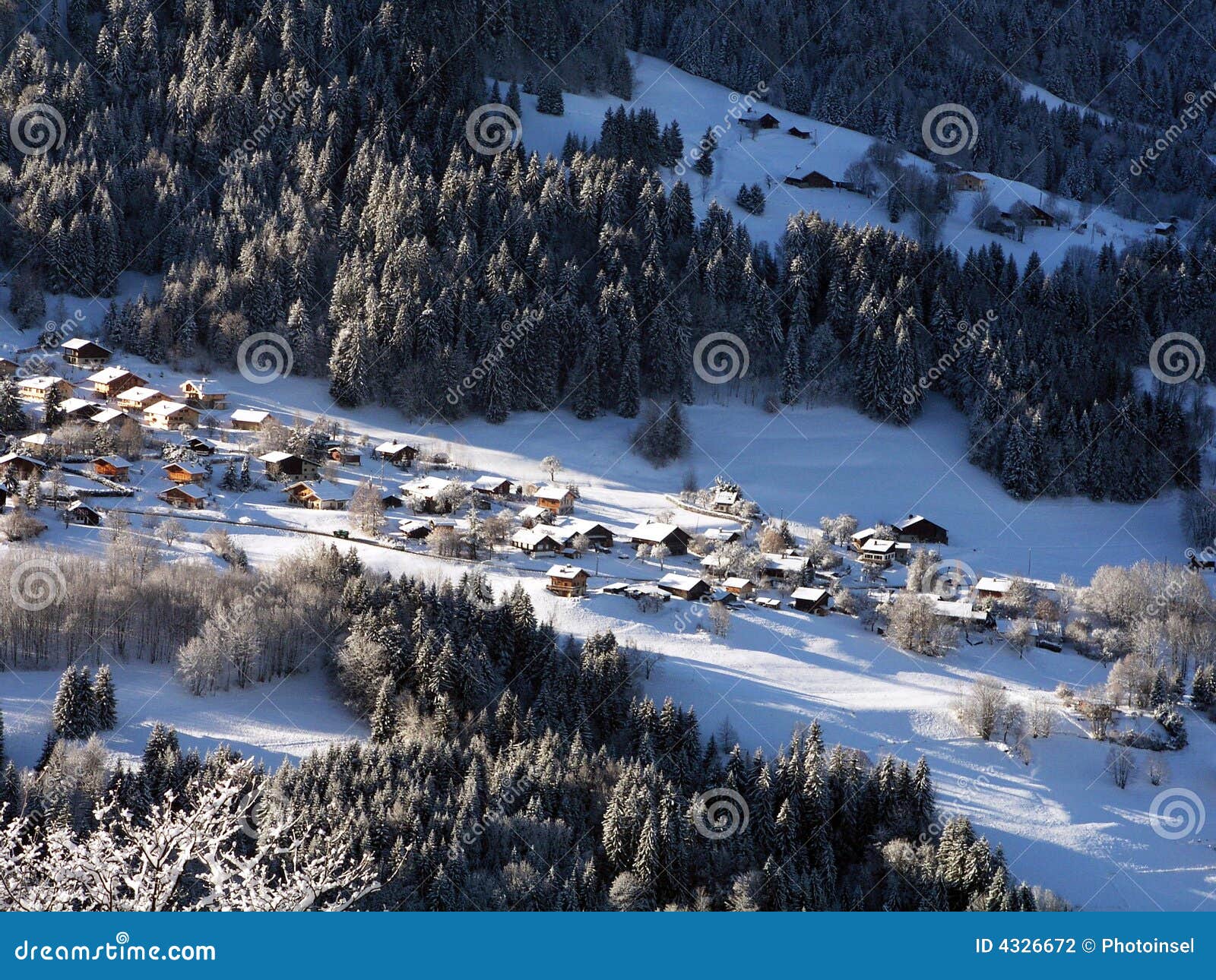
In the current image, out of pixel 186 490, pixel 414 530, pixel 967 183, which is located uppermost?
pixel 967 183

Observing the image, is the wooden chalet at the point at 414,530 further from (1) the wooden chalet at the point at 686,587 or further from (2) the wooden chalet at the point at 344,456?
(1) the wooden chalet at the point at 686,587

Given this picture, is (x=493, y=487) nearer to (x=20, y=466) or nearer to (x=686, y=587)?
(x=686, y=587)

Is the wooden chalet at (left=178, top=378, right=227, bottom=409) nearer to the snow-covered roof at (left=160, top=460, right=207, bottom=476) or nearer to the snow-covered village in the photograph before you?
the snow-covered village

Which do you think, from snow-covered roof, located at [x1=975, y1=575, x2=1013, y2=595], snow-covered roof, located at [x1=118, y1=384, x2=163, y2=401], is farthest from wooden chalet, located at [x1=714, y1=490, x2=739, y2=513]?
snow-covered roof, located at [x1=118, y1=384, x2=163, y2=401]

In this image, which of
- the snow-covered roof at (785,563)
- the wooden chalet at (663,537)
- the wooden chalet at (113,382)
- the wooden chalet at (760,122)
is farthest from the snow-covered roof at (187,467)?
the wooden chalet at (760,122)

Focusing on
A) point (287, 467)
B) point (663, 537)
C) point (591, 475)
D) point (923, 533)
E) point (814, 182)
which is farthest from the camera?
point (814, 182)

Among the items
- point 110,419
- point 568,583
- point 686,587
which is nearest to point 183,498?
point 110,419

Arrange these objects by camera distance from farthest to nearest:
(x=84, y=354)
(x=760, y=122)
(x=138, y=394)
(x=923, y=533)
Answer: (x=760, y=122) < (x=84, y=354) < (x=138, y=394) < (x=923, y=533)
